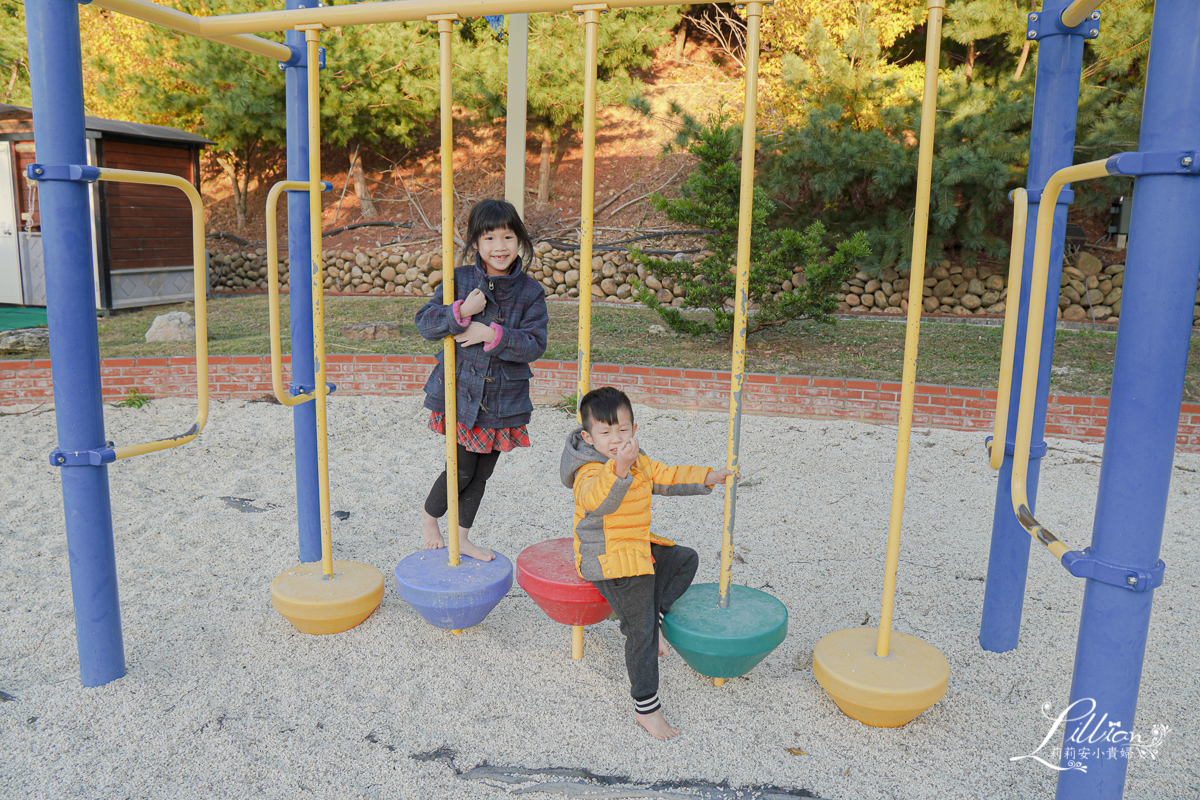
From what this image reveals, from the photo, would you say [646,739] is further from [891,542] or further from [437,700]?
[891,542]

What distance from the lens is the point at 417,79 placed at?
11.1 meters

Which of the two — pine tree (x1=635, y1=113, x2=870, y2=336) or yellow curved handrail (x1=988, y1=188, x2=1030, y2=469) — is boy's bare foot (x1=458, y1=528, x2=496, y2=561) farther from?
pine tree (x1=635, y1=113, x2=870, y2=336)

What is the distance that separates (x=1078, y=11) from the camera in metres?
2.05

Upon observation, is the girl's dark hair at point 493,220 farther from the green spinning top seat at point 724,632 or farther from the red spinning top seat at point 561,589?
the green spinning top seat at point 724,632

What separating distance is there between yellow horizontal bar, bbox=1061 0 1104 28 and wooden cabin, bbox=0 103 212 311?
9.07 m

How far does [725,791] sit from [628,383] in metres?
3.91

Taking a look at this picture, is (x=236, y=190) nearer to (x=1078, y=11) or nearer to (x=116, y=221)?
(x=116, y=221)

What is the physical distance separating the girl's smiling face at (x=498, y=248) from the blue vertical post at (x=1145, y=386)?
157cm

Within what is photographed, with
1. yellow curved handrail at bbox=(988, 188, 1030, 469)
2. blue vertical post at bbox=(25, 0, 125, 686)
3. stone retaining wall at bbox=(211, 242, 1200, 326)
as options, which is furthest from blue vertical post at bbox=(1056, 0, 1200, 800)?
stone retaining wall at bbox=(211, 242, 1200, 326)

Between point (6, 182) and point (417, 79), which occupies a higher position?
point (417, 79)

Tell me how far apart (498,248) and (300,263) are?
0.70 m

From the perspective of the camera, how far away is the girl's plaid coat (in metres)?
2.43

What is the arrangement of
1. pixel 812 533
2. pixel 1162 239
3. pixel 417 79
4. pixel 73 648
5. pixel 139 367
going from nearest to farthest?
pixel 1162 239 < pixel 73 648 < pixel 812 533 < pixel 139 367 < pixel 417 79

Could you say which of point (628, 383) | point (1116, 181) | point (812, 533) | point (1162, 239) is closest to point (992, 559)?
point (812, 533)
